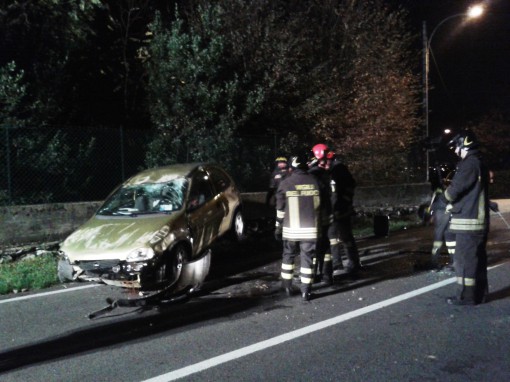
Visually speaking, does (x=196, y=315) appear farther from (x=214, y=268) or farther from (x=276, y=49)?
(x=276, y=49)

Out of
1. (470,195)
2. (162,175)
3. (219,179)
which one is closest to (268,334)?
(470,195)

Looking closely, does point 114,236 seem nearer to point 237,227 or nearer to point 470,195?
point 237,227

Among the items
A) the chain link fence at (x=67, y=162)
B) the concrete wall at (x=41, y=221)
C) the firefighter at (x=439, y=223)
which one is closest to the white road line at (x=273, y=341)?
the firefighter at (x=439, y=223)

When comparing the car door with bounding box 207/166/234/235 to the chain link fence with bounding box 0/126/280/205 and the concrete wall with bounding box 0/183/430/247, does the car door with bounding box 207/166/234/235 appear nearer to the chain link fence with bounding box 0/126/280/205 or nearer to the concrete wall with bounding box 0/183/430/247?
the concrete wall with bounding box 0/183/430/247

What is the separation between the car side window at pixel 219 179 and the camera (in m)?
9.39

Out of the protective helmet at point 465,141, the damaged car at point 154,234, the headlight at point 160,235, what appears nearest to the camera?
the protective helmet at point 465,141

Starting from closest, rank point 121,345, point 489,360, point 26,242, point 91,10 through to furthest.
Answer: point 489,360 < point 121,345 < point 26,242 < point 91,10

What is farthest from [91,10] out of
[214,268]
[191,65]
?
[214,268]

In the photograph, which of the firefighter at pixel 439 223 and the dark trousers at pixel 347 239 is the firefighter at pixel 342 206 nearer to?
the dark trousers at pixel 347 239

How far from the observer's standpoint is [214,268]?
9227 mm

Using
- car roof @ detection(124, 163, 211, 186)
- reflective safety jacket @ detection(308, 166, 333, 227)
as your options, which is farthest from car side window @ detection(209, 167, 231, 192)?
reflective safety jacket @ detection(308, 166, 333, 227)

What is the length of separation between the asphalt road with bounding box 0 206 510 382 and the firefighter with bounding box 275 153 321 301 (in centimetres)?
43

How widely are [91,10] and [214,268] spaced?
7381 mm

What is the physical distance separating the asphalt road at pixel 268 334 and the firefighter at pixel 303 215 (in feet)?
1.42
